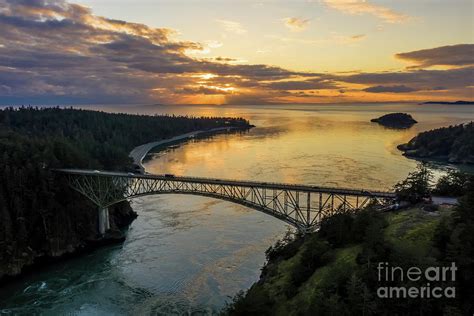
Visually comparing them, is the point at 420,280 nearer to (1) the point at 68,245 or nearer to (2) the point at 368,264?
(2) the point at 368,264

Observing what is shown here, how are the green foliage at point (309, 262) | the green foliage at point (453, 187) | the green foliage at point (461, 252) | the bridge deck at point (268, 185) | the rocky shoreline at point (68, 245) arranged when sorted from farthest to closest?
the rocky shoreline at point (68, 245) < the bridge deck at point (268, 185) < the green foliage at point (453, 187) < the green foliage at point (309, 262) < the green foliage at point (461, 252)

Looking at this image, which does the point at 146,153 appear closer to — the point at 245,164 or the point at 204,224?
the point at 245,164

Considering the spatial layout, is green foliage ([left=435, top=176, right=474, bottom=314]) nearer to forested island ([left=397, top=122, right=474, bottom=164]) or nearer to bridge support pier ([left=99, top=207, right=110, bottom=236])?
bridge support pier ([left=99, top=207, right=110, bottom=236])

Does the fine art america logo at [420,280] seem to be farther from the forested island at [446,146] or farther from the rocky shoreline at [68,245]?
the forested island at [446,146]

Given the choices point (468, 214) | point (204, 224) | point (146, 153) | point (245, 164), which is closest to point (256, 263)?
point (204, 224)

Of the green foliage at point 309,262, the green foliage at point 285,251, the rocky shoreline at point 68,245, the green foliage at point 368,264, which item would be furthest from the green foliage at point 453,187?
the rocky shoreline at point 68,245

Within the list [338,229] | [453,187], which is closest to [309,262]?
[338,229]
